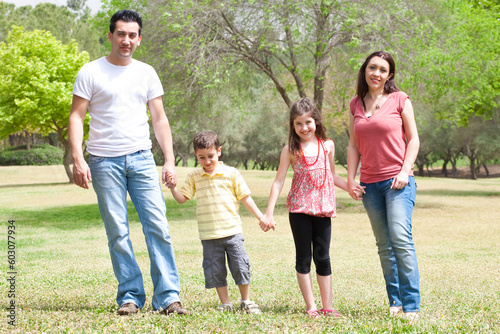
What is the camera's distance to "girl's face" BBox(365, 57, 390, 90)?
463cm

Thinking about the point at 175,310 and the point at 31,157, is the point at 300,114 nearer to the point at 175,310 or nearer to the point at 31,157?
the point at 175,310

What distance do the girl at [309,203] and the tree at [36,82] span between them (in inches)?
1058

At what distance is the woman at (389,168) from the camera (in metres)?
4.43

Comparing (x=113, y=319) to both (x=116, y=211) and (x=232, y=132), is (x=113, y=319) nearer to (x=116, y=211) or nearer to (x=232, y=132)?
(x=116, y=211)

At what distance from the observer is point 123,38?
14.7 feet

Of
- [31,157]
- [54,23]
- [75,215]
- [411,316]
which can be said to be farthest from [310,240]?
[54,23]

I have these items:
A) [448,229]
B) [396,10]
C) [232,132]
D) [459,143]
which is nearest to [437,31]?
[396,10]

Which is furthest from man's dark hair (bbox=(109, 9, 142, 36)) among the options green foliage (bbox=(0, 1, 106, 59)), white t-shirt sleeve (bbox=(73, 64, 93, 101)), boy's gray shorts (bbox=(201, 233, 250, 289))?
green foliage (bbox=(0, 1, 106, 59))

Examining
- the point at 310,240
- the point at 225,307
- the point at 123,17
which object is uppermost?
the point at 123,17

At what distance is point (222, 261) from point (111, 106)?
5.14ft

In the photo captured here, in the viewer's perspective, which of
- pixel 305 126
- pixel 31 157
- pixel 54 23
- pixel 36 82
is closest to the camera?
pixel 305 126

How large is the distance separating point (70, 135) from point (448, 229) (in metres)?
10.6

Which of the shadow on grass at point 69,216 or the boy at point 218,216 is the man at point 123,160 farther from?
the shadow on grass at point 69,216

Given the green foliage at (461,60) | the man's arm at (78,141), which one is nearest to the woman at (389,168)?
the man's arm at (78,141)
